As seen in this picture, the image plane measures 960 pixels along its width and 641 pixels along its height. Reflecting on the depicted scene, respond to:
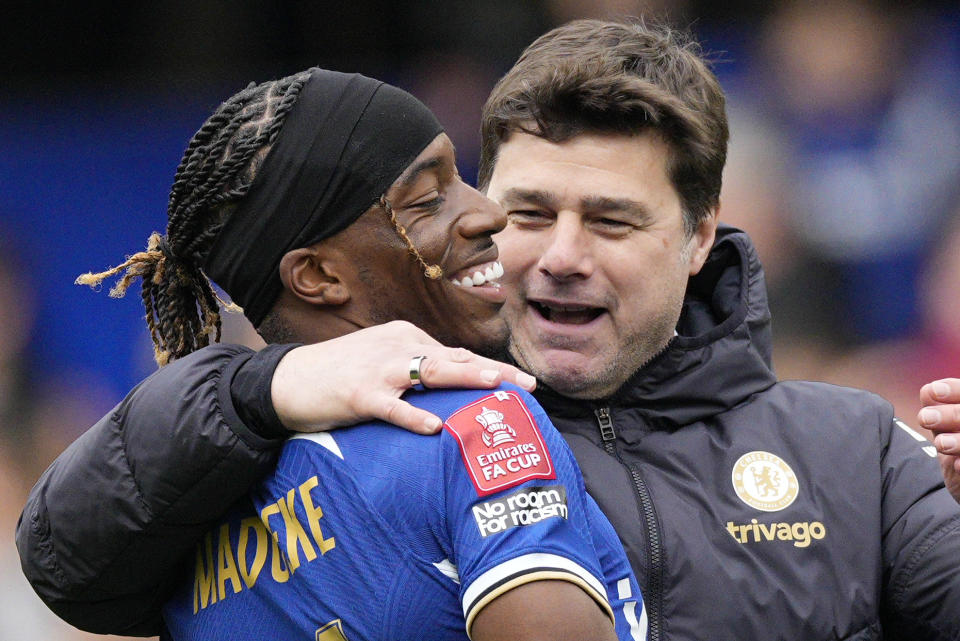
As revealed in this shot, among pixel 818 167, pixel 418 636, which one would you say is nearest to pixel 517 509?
pixel 418 636

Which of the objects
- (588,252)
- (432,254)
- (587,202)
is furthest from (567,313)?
(432,254)

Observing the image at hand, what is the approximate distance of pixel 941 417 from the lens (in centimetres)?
215

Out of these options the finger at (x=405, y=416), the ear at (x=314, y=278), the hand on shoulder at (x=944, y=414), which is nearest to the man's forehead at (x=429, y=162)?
the ear at (x=314, y=278)

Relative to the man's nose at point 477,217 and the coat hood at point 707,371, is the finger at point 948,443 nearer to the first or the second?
the coat hood at point 707,371

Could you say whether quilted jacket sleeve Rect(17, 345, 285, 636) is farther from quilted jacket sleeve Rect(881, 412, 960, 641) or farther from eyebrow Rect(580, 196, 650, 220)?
quilted jacket sleeve Rect(881, 412, 960, 641)

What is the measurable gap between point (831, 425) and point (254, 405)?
52.7 inches

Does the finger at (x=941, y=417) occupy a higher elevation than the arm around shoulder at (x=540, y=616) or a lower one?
lower

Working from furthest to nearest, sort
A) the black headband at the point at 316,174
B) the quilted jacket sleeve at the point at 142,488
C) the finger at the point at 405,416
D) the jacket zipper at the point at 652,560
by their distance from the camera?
the jacket zipper at the point at 652,560 → the black headband at the point at 316,174 → the quilted jacket sleeve at the point at 142,488 → the finger at the point at 405,416

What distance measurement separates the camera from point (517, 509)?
1.65 metres

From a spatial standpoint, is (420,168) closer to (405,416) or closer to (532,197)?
(405,416)

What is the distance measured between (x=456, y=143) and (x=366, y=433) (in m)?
4.34

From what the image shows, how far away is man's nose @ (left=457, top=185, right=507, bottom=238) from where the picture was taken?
2098 millimetres

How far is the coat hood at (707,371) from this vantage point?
8.57 feet

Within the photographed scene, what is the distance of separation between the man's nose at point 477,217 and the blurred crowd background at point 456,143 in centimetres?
336
